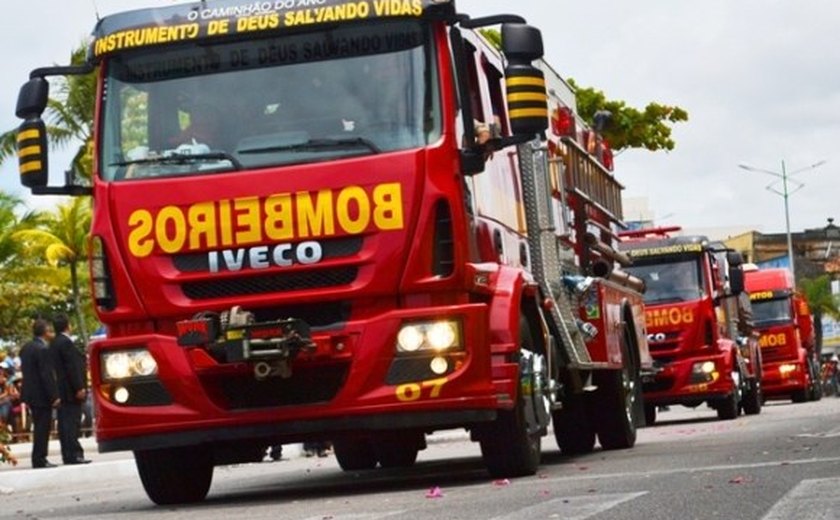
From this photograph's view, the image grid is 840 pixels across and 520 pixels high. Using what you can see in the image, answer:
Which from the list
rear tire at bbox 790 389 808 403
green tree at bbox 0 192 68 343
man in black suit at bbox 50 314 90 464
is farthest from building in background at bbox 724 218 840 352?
man in black suit at bbox 50 314 90 464

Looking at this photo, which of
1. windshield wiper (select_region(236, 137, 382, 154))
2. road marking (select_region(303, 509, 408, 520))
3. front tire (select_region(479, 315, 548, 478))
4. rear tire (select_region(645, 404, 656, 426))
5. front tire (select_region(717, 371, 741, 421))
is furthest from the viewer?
rear tire (select_region(645, 404, 656, 426))

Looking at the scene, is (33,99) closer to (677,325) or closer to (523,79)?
(523,79)

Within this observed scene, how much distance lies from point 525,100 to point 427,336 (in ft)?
5.18

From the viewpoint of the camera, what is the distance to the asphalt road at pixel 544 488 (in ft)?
32.3

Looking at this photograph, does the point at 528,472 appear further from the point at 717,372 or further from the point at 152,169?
the point at 717,372

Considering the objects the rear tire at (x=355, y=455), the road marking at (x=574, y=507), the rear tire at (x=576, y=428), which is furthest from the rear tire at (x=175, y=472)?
the rear tire at (x=576, y=428)

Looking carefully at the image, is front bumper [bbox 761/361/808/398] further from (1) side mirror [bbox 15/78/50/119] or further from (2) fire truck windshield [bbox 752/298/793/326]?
(1) side mirror [bbox 15/78/50/119]

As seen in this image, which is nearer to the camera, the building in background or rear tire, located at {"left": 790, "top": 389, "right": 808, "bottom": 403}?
rear tire, located at {"left": 790, "top": 389, "right": 808, "bottom": 403}

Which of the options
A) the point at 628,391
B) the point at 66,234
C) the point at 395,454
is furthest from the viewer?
the point at 66,234

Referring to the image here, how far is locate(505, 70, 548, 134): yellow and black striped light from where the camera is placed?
1252 cm

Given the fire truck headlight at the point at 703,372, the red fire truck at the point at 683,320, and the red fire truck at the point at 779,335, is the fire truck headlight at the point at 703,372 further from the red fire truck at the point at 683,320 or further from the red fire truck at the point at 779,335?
the red fire truck at the point at 779,335

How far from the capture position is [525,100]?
41.2 feet

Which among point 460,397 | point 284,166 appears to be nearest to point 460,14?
point 284,166

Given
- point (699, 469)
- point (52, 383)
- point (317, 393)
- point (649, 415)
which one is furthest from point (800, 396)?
point (317, 393)
